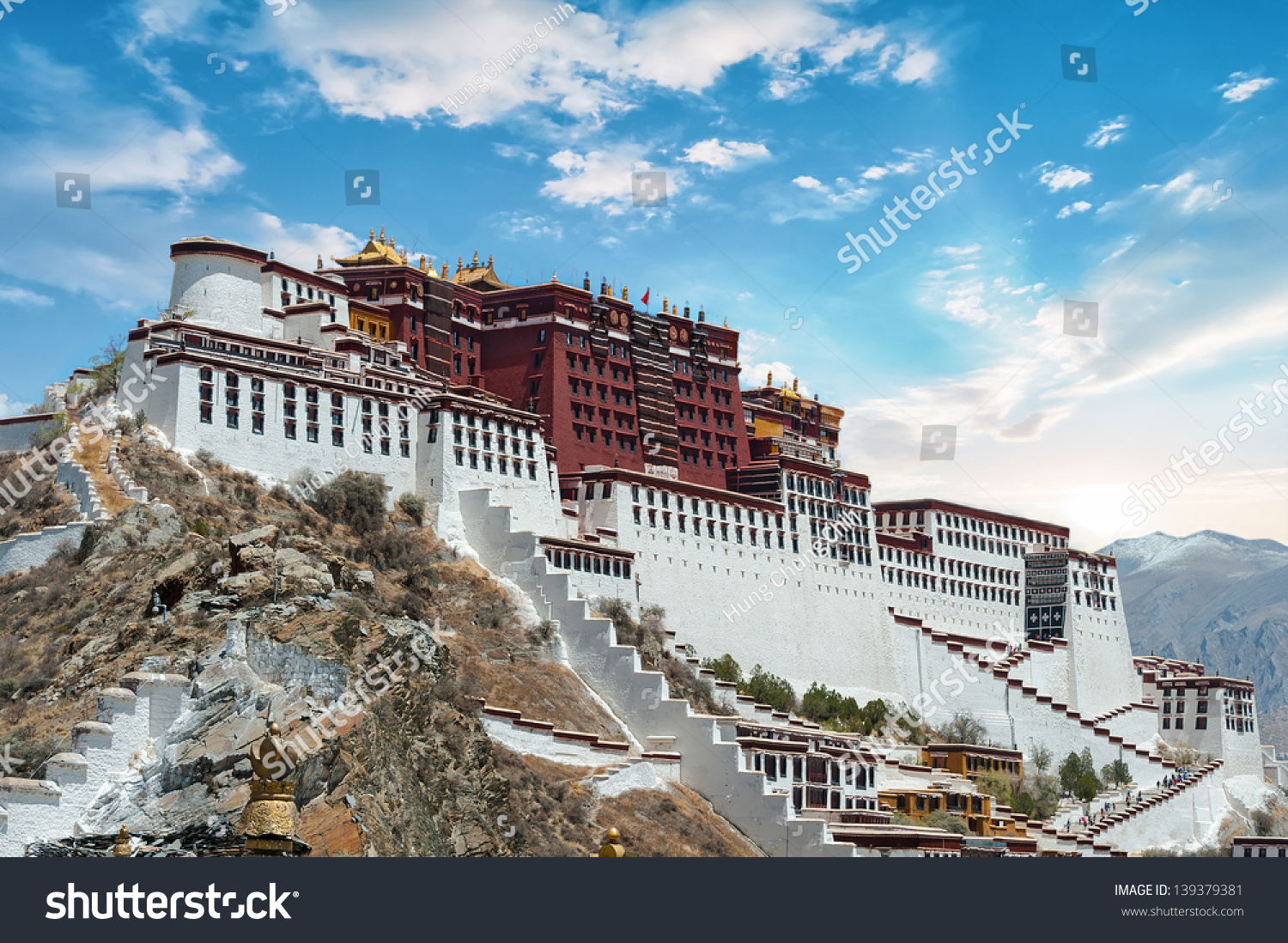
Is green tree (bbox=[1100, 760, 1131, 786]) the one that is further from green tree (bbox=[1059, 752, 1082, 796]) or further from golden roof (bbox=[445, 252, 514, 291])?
golden roof (bbox=[445, 252, 514, 291])

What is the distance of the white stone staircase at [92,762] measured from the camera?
45.2 m

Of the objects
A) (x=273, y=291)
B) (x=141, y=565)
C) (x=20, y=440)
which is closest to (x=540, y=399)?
(x=273, y=291)

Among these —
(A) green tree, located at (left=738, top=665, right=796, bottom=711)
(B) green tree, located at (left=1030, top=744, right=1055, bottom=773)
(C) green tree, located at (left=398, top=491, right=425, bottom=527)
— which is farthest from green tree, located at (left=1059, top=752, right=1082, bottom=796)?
(C) green tree, located at (left=398, top=491, right=425, bottom=527)

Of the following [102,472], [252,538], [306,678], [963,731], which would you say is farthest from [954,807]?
[102,472]

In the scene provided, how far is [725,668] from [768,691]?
2541mm

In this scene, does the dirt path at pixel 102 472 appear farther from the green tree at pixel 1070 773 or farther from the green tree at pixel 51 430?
the green tree at pixel 1070 773

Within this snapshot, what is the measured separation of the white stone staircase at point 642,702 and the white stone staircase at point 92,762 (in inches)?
991

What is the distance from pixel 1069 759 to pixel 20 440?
62.1m

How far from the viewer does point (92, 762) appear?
→ 1944 inches

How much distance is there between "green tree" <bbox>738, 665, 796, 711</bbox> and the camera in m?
86.0

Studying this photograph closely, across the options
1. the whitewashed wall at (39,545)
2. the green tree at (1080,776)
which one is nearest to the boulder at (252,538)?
the whitewashed wall at (39,545)

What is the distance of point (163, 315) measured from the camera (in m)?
81.1

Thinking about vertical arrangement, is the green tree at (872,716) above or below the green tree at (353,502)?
below

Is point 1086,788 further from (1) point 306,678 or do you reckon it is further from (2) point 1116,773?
(1) point 306,678
